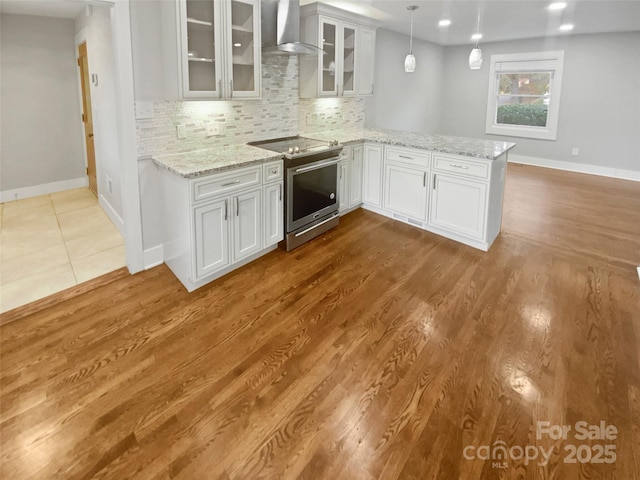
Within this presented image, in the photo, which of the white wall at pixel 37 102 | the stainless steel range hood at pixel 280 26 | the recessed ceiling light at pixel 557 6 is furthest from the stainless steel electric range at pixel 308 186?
the white wall at pixel 37 102

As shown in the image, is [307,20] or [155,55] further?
[307,20]

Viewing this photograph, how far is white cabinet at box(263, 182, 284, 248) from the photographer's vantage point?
340 centimetres

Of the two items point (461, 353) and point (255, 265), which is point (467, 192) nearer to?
point (461, 353)

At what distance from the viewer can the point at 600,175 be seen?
6.68 m

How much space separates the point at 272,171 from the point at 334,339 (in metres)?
1.61

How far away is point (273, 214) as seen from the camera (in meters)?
3.50

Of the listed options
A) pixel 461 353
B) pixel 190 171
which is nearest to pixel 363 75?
pixel 190 171

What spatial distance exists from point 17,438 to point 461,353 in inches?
90.0

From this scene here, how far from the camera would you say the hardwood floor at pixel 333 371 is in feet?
5.48

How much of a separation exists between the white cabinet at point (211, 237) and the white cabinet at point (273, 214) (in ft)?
1.44

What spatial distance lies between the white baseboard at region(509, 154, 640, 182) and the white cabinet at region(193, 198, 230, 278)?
6.64 metres

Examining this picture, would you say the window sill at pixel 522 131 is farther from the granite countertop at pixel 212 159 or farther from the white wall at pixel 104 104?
the white wall at pixel 104 104

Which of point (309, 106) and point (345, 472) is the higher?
point (309, 106)

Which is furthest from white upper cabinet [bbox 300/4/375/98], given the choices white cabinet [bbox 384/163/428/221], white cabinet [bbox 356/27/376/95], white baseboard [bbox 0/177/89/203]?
white baseboard [bbox 0/177/89/203]
